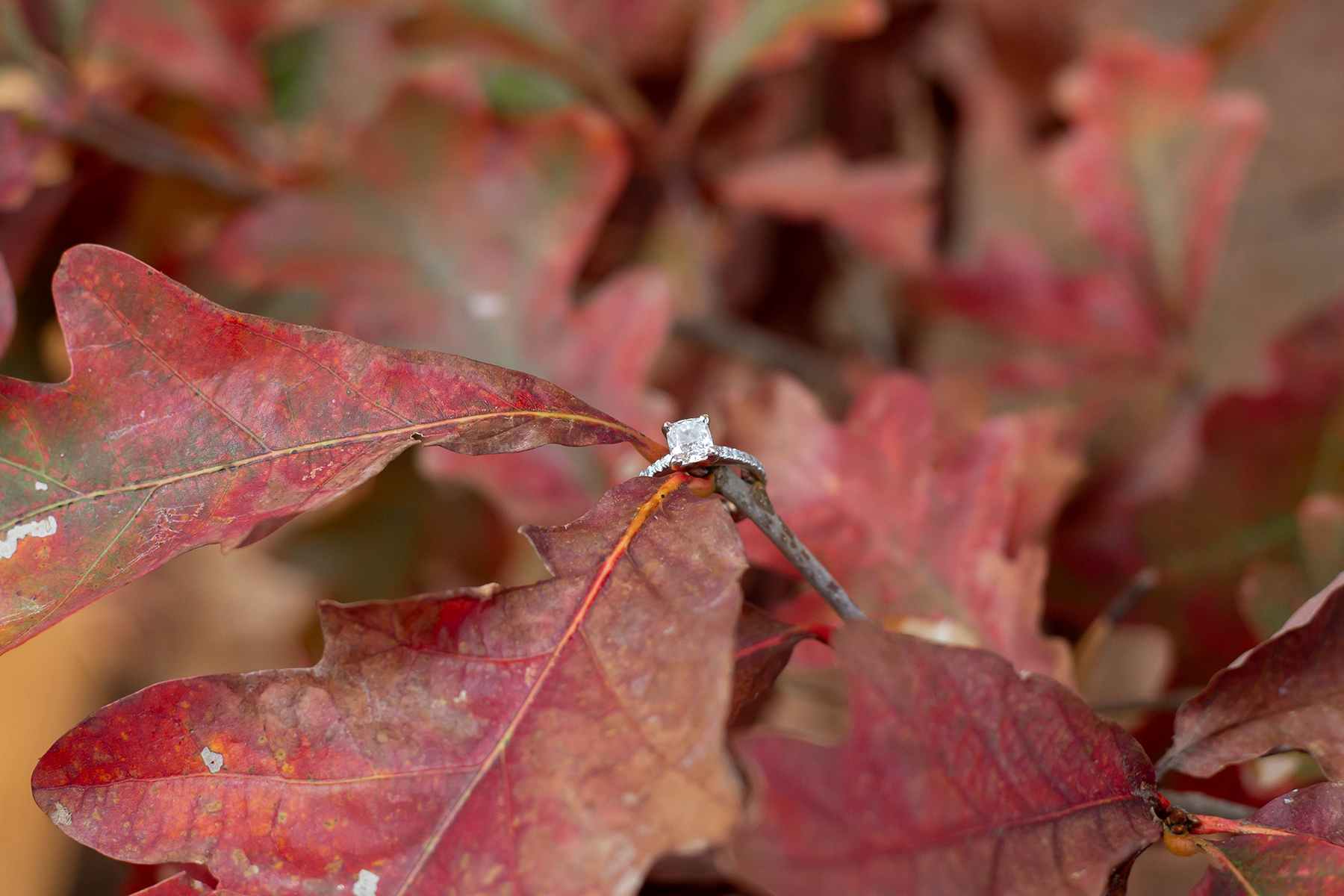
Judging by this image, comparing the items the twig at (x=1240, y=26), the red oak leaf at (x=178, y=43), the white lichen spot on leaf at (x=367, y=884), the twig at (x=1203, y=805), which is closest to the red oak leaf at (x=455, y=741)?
the white lichen spot on leaf at (x=367, y=884)

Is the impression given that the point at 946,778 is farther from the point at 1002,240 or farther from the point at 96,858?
the point at 96,858

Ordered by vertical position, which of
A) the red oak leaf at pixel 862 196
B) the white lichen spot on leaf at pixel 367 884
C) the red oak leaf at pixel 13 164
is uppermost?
the red oak leaf at pixel 13 164

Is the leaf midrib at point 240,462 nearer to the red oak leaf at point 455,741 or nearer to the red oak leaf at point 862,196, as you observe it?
the red oak leaf at point 455,741

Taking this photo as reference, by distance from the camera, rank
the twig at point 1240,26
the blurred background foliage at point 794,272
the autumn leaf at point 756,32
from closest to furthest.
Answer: the blurred background foliage at point 794,272 → the autumn leaf at point 756,32 → the twig at point 1240,26

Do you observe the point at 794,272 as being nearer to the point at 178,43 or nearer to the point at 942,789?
the point at 178,43

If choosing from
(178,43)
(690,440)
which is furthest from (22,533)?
(178,43)

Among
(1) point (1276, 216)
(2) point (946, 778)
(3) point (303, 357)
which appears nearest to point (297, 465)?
(3) point (303, 357)

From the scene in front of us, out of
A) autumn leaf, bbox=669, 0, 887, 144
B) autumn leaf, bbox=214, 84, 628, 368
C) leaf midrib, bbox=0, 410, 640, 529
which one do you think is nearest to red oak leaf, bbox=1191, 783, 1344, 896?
leaf midrib, bbox=0, 410, 640, 529

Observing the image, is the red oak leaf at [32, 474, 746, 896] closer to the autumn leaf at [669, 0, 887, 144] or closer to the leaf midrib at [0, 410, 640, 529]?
the leaf midrib at [0, 410, 640, 529]
